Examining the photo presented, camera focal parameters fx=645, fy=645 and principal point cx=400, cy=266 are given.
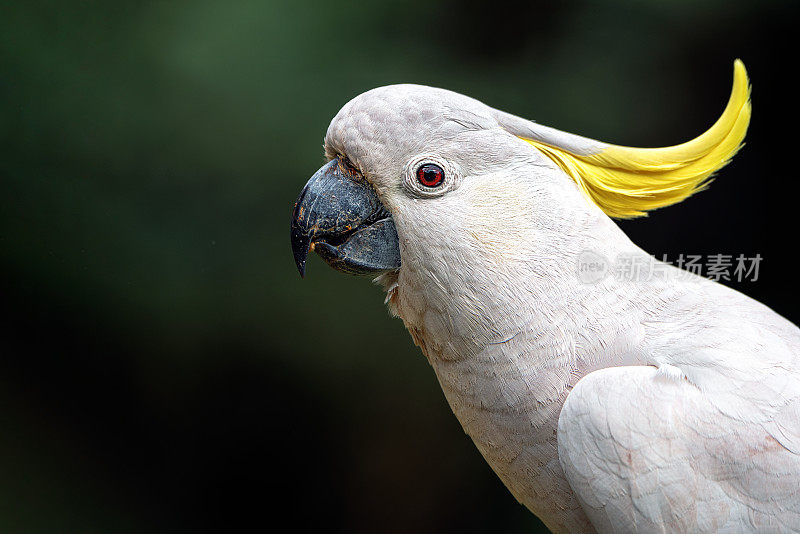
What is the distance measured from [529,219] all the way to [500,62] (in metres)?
1.73

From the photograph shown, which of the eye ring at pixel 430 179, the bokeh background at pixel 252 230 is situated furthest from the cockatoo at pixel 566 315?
the bokeh background at pixel 252 230

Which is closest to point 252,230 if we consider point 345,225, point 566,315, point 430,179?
point 345,225

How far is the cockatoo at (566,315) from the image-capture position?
1.19 metres

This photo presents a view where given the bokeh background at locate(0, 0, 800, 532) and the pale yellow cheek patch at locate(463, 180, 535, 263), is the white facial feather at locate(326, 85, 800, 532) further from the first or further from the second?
the bokeh background at locate(0, 0, 800, 532)

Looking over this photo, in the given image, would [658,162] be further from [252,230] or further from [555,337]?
[252,230]

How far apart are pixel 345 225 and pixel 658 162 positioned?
0.73 metres

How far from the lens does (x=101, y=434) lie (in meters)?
2.70

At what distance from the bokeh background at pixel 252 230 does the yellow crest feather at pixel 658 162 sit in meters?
1.39

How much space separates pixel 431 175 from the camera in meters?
1.36

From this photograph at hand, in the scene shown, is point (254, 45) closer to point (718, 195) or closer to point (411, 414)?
point (411, 414)

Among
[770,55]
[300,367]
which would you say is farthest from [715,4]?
[300,367]

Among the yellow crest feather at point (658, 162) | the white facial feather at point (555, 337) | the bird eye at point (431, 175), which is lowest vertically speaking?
the white facial feather at point (555, 337)

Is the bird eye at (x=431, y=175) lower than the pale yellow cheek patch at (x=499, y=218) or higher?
higher

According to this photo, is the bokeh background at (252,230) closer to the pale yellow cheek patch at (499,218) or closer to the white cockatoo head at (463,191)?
the white cockatoo head at (463,191)
